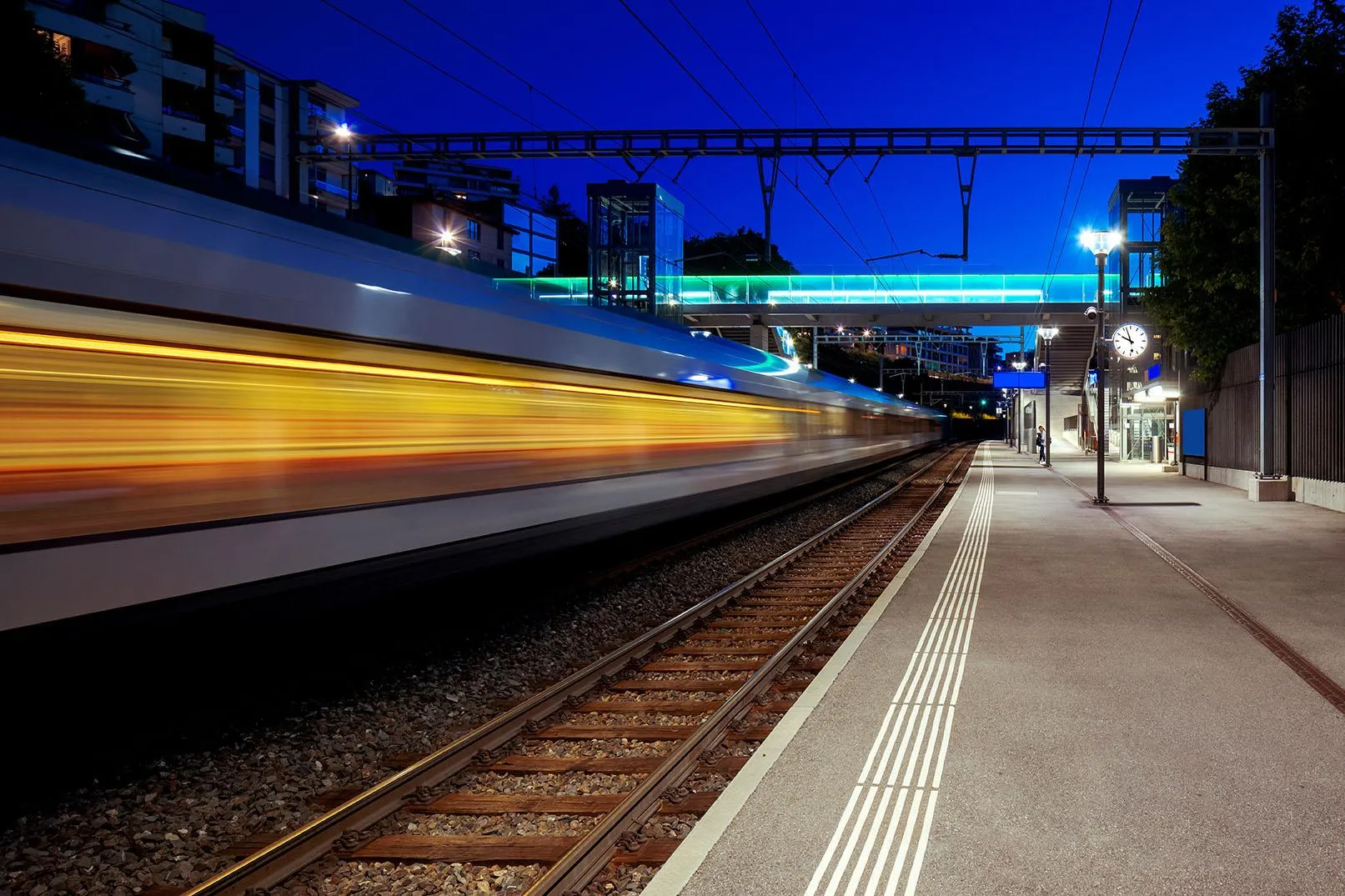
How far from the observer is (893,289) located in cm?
3772

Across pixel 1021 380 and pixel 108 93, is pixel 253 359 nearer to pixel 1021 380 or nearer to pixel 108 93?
pixel 108 93

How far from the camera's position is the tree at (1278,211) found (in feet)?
62.4

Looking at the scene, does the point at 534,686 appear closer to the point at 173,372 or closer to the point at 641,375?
the point at 173,372

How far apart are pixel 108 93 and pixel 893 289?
29328 mm

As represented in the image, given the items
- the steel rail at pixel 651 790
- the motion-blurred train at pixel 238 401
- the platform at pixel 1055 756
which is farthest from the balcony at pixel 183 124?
the steel rail at pixel 651 790

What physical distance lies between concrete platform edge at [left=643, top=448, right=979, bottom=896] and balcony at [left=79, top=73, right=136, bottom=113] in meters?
34.1

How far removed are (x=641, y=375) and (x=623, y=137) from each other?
6.86m

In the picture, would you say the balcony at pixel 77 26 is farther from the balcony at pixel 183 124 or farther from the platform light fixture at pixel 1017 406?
the platform light fixture at pixel 1017 406

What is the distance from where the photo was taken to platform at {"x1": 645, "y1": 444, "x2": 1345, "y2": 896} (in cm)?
351

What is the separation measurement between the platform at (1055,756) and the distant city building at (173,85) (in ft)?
78.8

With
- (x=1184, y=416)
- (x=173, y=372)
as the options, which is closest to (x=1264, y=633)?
(x=173, y=372)

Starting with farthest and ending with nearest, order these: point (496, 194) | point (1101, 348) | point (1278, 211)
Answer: point (496, 194) < point (1278, 211) < point (1101, 348)

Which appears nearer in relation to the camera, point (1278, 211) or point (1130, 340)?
point (1278, 211)

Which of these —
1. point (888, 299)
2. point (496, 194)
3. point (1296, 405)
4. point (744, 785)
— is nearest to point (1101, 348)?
point (1296, 405)
